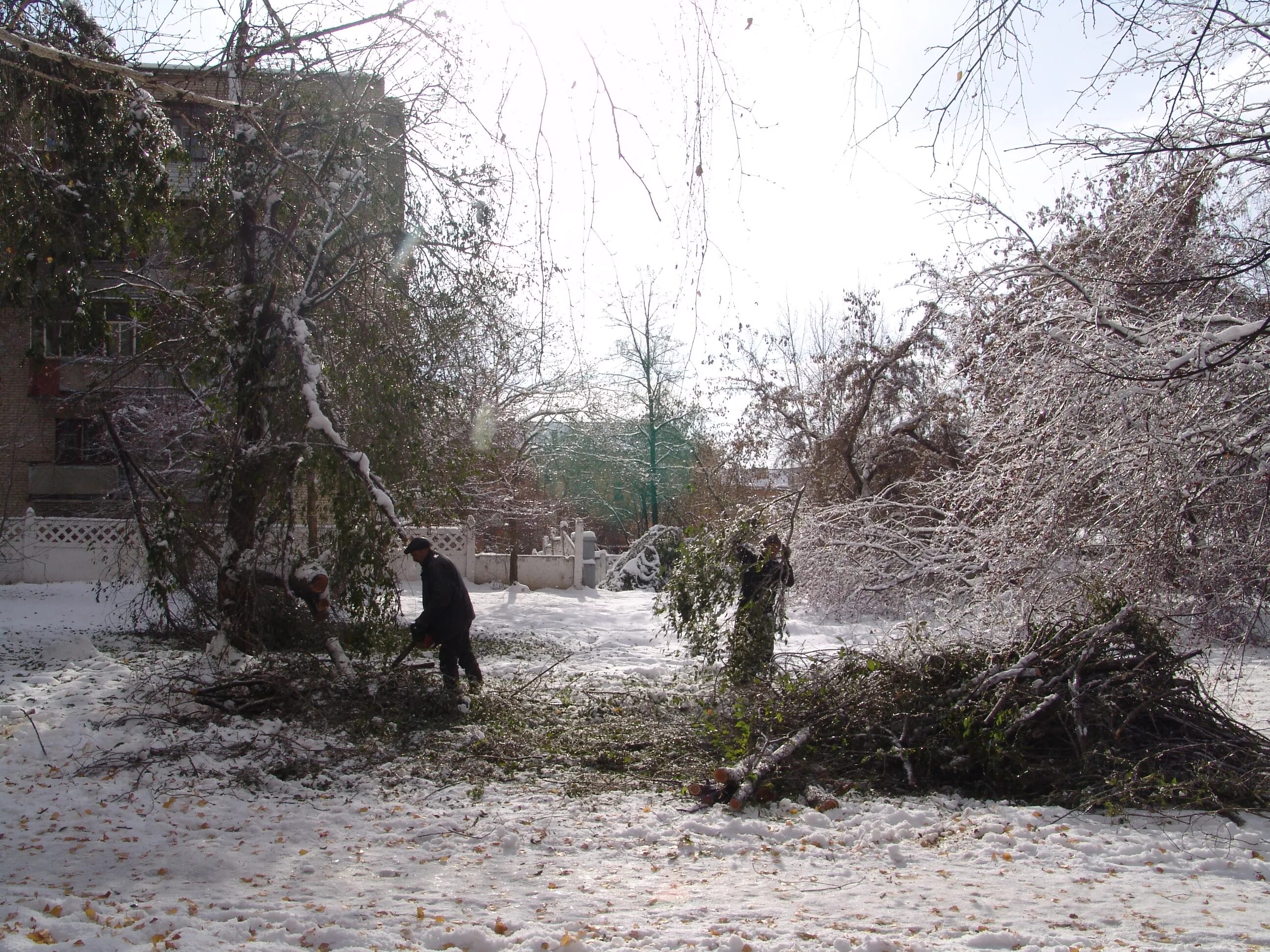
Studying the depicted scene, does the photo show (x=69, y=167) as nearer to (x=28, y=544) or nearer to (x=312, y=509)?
(x=312, y=509)

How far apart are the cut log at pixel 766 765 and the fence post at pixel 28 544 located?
15120 millimetres

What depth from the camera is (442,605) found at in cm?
779

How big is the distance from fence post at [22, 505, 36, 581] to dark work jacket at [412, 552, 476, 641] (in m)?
11.5

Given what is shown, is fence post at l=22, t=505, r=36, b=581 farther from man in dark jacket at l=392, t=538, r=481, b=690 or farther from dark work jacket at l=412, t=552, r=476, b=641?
dark work jacket at l=412, t=552, r=476, b=641

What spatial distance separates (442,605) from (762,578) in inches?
121

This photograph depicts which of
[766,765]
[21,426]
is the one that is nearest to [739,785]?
[766,765]

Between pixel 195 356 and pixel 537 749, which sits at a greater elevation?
pixel 195 356

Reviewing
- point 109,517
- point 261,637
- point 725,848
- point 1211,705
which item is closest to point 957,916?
point 725,848

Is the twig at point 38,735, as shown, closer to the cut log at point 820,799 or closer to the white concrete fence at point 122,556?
the white concrete fence at point 122,556

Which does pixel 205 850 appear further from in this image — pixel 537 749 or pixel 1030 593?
pixel 1030 593

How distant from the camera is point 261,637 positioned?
8906 millimetres

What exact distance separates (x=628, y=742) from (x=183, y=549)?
4.68 metres

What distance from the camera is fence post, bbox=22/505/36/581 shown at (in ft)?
51.0

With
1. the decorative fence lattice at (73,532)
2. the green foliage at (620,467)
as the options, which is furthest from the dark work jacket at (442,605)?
the green foliage at (620,467)
